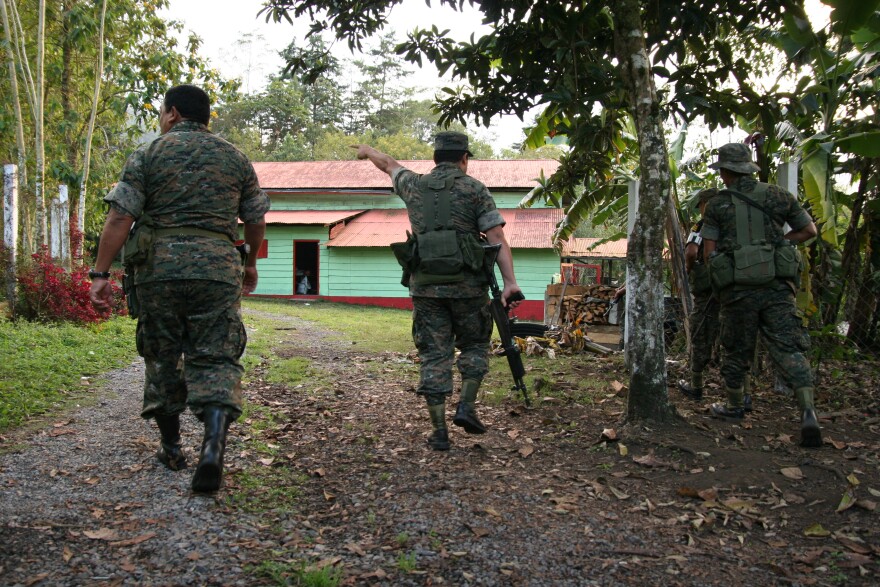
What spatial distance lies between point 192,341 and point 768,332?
12.7 ft

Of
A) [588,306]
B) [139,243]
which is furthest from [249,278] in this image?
[588,306]

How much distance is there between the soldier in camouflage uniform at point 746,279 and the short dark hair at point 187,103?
359 cm

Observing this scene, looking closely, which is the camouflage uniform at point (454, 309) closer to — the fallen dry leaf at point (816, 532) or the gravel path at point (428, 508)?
the gravel path at point (428, 508)

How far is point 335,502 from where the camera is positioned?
3406 millimetres

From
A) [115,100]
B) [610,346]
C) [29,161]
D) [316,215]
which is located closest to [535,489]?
[610,346]

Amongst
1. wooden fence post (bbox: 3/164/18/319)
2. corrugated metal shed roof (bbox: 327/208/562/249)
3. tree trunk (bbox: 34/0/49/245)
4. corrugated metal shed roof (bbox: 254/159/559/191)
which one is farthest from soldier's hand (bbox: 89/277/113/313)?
corrugated metal shed roof (bbox: 254/159/559/191)

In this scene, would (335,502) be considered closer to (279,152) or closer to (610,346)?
(610,346)

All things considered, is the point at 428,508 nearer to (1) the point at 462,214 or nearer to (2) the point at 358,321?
(1) the point at 462,214

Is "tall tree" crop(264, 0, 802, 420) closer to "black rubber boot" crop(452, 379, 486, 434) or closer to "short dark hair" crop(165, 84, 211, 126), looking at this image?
"black rubber boot" crop(452, 379, 486, 434)

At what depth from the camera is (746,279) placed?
15.4 ft

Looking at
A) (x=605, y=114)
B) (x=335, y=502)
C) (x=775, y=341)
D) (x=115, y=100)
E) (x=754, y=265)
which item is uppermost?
(x=115, y=100)

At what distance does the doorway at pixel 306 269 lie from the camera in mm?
24031

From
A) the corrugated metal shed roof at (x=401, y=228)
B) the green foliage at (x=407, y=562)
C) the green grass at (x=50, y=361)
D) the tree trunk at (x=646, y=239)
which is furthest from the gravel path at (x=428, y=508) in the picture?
the corrugated metal shed roof at (x=401, y=228)

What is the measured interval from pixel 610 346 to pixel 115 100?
383 inches
